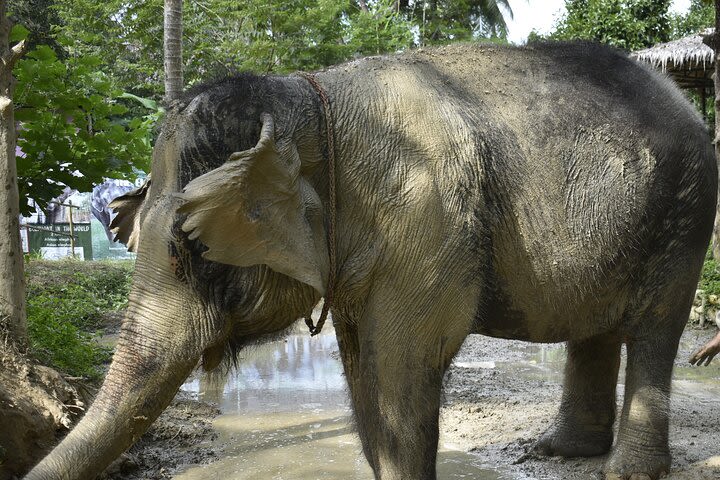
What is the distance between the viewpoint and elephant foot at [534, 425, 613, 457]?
15.9ft

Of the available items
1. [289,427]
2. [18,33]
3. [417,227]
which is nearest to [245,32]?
[18,33]

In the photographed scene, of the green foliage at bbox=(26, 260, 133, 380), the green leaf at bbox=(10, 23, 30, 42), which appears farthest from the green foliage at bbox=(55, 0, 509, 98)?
the green leaf at bbox=(10, 23, 30, 42)

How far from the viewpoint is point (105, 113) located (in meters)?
6.07

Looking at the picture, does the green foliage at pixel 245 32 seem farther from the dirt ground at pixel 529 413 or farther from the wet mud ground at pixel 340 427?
the wet mud ground at pixel 340 427

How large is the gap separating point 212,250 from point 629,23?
19.1 meters

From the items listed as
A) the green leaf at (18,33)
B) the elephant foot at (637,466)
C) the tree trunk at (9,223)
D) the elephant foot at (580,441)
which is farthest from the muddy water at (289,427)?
the green leaf at (18,33)

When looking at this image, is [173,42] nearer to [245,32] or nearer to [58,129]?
[58,129]

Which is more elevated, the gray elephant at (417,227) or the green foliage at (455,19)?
the green foliage at (455,19)

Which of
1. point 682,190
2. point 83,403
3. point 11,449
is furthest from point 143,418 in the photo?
point 682,190

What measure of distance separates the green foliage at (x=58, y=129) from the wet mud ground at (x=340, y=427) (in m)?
1.87

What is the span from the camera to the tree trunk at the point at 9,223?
4.91 metres

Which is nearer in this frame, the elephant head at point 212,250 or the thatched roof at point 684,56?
the elephant head at point 212,250

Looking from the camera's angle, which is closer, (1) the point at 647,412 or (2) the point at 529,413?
(1) the point at 647,412

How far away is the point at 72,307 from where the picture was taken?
977 cm
